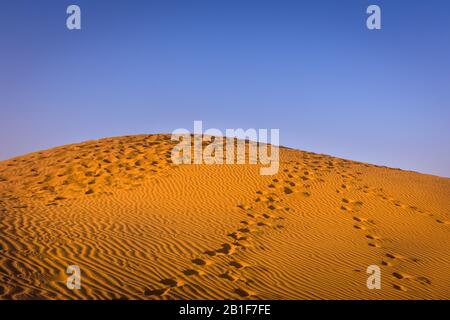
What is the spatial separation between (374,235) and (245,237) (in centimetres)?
439

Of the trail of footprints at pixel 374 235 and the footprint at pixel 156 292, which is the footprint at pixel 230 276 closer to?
the footprint at pixel 156 292

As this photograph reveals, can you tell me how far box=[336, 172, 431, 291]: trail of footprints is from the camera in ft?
28.0

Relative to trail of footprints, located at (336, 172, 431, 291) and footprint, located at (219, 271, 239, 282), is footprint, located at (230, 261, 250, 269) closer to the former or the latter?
footprint, located at (219, 271, 239, 282)

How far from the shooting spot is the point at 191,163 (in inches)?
669

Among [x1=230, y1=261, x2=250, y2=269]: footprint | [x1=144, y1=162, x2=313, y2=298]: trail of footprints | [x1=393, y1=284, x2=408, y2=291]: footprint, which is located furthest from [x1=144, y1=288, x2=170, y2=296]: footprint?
[x1=393, y1=284, x2=408, y2=291]: footprint

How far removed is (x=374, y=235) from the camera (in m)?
11.3

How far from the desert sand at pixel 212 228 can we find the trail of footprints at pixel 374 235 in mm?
44

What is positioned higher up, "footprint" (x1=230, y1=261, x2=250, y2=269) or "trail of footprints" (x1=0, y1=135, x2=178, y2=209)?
"trail of footprints" (x1=0, y1=135, x2=178, y2=209)

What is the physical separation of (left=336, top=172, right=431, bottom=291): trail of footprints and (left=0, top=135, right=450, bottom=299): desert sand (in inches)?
1.8

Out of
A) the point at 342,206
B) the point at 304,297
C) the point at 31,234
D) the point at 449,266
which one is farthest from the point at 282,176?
the point at 31,234

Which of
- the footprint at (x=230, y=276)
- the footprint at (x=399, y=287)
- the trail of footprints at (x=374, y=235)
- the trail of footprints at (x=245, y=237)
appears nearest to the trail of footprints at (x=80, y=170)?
the trail of footprints at (x=245, y=237)

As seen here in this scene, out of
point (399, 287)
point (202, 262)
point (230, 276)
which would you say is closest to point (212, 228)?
point (202, 262)

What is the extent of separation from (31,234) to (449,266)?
11350 millimetres

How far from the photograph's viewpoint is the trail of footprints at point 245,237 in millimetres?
7414
